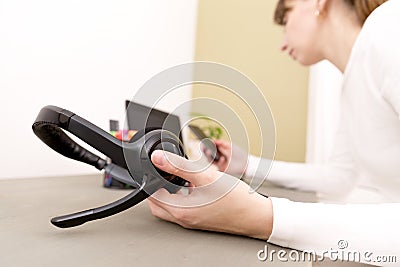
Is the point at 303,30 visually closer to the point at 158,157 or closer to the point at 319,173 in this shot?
the point at 319,173

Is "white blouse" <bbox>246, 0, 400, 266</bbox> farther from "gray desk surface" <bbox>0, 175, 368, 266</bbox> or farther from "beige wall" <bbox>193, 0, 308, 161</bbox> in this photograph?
"beige wall" <bbox>193, 0, 308, 161</bbox>

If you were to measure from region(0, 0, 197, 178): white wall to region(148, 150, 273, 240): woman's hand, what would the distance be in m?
0.49

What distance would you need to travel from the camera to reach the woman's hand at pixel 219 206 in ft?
1.52

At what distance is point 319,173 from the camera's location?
1288mm

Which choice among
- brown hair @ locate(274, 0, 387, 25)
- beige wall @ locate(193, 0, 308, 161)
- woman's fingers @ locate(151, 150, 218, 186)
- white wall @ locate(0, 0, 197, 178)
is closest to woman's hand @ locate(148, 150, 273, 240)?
woman's fingers @ locate(151, 150, 218, 186)

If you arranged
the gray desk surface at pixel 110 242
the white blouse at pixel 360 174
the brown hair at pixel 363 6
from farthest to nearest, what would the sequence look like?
the brown hair at pixel 363 6, the white blouse at pixel 360 174, the gray desk surface at pixel 110 242

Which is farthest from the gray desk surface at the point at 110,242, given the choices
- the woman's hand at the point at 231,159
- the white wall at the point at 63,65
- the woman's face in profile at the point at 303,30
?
the woman's face in profile at the point at 303,30

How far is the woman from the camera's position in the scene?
0.46 m

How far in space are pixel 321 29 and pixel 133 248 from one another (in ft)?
3.04

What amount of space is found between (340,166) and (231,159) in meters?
0.41

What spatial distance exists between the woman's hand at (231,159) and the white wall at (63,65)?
336mm

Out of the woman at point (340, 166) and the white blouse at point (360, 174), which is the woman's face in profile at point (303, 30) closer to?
the woman at point (340, 166)

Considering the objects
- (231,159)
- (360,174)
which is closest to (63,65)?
(231,159)

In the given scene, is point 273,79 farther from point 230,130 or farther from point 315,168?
point 230,130
